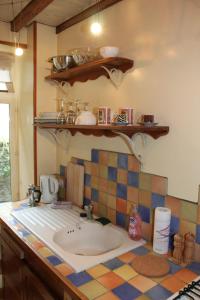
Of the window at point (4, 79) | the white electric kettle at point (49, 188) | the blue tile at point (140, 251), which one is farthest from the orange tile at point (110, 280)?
the window at point (4, 79)

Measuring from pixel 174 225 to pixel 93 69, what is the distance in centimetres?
113

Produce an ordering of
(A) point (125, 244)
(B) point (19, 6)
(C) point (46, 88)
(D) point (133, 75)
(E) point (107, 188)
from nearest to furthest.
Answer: (A) point (125, 244)
(D) point (133, 75)
(E) point (107, 188)
(B) point (19, 6)
(C) point (46, 88)

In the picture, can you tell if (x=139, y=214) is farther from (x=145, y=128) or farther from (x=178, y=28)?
(x=178, y=28)

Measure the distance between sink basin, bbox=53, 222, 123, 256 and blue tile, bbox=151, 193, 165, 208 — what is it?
0.31 m

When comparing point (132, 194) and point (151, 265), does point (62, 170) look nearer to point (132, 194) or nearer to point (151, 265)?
point (132, 194)

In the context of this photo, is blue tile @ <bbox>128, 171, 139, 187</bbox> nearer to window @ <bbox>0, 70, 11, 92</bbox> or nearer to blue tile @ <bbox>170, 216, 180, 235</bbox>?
blue tile @ <bbox>170, 216, 180, 235</bbox>

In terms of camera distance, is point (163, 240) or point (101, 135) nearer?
point (163, 240)

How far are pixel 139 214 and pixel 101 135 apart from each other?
24.4 inches

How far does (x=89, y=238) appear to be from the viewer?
1.73 m

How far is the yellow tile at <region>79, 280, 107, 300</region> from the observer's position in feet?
3.45

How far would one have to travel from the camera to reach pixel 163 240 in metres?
1.35

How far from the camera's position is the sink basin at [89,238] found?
1.64 metres

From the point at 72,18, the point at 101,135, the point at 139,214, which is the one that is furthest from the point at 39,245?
the point at 72,18

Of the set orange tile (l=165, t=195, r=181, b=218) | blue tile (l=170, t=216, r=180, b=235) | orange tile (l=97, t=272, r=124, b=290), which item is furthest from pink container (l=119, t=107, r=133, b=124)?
orange tile (l=97, t=272, r=124, b=290)
